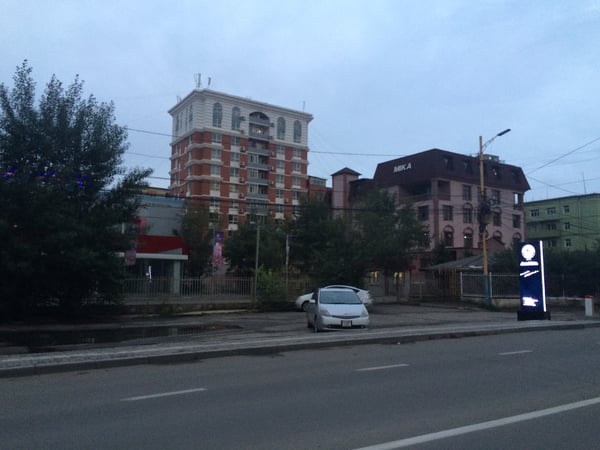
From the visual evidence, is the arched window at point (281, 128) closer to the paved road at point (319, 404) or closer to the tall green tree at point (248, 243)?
the tall green tree at point (248, 243)

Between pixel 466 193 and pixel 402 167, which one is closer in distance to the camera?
pixel 466 193

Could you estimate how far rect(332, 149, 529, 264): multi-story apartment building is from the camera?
194 ft

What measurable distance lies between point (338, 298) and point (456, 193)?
46051mm

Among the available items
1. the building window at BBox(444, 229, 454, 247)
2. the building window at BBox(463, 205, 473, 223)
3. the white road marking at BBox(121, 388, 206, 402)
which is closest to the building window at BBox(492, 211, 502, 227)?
the building window at BBox(463, 205, 473, 223)

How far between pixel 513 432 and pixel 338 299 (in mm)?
12103

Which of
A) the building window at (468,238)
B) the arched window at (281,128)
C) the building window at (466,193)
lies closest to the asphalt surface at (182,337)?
the building window at (468,238)

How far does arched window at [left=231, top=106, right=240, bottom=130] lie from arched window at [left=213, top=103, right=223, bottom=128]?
184cm

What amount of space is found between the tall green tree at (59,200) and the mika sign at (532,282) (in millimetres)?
16804

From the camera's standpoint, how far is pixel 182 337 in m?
17.0

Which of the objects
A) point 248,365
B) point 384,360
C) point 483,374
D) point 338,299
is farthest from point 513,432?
point 338,299

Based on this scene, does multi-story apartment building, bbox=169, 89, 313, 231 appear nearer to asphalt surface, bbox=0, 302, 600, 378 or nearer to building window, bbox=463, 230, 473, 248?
building window, bbox=463, 230, 473, 248

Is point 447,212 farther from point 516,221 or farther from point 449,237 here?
point 516,221

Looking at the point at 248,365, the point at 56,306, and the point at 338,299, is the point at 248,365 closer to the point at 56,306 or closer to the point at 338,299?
the point at 338,299

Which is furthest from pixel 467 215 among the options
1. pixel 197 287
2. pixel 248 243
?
pixel 197 287
